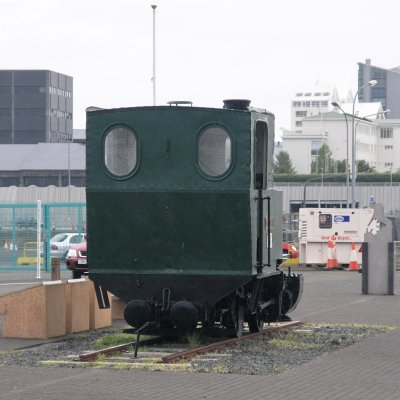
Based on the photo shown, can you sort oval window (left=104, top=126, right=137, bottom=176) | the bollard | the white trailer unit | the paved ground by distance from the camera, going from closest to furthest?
the paved ground → oval window (left=104, top=126, right=137, bottom=176) → the bollard → the white trailer unit

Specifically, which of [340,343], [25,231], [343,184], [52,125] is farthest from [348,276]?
[52,125]

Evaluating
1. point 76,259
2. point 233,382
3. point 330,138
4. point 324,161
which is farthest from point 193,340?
point 330,138

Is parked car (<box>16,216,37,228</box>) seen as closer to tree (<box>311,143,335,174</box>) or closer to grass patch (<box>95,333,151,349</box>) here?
grass patch (<box>95,333,151,349</box>)

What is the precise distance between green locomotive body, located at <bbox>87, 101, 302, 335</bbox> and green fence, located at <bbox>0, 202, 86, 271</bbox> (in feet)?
74.0

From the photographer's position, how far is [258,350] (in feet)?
51.0

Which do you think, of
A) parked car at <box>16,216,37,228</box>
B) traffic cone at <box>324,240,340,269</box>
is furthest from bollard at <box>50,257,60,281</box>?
traffic cone at <box>324,240,340,269</box>

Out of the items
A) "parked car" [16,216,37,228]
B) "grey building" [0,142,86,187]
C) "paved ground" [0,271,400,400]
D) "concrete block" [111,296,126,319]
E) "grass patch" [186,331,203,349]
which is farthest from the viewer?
"grey building" [0,142,86,187]

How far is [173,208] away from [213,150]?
91 cm

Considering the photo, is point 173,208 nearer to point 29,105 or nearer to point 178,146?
point 178,146

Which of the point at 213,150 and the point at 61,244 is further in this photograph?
the point at 61,244

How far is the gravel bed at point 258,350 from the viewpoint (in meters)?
13.8

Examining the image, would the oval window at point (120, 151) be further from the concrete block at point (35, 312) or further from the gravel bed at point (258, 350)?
the concrete block at point (35, 312)

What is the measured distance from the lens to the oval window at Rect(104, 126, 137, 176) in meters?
15.6

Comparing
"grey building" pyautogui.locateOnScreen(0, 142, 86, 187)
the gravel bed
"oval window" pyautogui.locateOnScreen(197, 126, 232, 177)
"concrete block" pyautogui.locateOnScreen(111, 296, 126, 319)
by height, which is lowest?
the gravel bed
